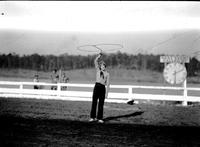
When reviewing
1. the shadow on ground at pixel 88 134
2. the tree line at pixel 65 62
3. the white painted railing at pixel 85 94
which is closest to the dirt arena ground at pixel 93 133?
the shadow on ground at pixel 88 134

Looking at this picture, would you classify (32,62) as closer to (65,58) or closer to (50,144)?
(65,58)

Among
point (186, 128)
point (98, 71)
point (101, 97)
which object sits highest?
point (98, 71)

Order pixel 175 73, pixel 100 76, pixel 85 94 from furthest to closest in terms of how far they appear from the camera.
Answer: pixel 175 73 < pixel 85 94 < pixel 100 76

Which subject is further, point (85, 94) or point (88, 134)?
point (85, 94)

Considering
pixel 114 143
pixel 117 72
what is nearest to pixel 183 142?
pixel 114 143

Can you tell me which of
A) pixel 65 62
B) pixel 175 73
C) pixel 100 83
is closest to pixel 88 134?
pixel 100 83

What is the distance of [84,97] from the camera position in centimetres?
1702

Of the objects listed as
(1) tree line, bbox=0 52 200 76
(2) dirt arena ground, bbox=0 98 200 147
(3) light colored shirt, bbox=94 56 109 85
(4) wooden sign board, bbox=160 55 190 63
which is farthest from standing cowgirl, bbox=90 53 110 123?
(4) wooden sign board, bbox=160 55 190 63

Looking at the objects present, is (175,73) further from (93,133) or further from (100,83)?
(93,133)

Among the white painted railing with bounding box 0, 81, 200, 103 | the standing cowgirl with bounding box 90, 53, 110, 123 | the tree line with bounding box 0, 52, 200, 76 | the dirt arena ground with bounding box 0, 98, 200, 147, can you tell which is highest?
the tree line with bounding box 0, 52, 200, 76

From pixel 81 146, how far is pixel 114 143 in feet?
2.19

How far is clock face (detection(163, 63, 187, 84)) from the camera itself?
55.6ft

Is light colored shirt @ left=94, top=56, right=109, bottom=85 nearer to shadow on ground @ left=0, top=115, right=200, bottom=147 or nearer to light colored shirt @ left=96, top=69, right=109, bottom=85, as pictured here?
light colored shirt @ left=96, top=69, right=109, bottom=85

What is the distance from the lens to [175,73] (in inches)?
676
